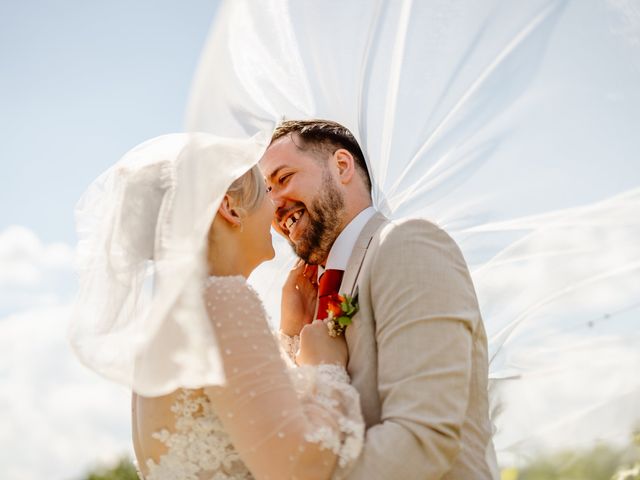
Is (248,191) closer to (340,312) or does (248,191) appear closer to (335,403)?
(340,312)

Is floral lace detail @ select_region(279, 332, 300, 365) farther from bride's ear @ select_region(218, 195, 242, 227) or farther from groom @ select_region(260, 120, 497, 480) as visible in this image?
bride's ear @ select_region(218, 195, 242, 227)

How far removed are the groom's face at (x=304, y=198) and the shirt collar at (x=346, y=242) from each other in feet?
0.33

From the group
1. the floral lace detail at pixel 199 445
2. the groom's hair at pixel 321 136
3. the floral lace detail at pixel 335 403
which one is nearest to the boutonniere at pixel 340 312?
the floral lace detail at pixel 335 403

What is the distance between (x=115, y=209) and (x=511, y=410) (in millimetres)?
2292

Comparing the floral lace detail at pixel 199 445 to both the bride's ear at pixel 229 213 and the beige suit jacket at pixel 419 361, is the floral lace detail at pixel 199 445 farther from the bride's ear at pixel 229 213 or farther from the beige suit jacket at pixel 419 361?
the bride's ear at pixel 229 213

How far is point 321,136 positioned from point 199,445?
200cm

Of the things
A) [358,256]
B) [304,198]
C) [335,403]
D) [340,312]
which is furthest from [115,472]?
[335,403]

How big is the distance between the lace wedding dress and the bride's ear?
0.96ft

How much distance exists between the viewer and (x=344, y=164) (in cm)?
431

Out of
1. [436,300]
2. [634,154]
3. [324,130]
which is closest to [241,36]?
[324,130]

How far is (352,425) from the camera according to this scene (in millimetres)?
2809

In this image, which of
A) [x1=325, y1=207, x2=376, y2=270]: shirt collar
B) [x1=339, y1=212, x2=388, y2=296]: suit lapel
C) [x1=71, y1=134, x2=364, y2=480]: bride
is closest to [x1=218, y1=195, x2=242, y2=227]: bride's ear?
[x1=71, y1=134, x2=364, y2=480]: bride

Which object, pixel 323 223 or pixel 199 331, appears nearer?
pixel 199 331

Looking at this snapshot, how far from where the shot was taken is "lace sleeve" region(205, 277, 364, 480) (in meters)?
2.66
